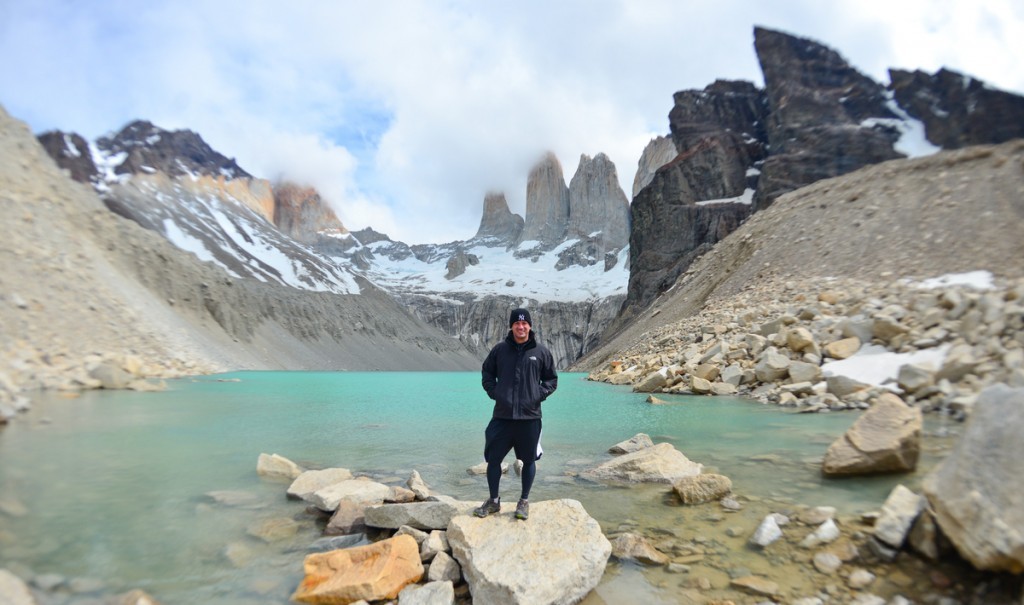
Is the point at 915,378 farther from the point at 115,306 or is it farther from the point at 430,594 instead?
the point at 115,306

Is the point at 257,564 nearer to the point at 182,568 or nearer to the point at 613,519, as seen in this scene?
the point at 182,568

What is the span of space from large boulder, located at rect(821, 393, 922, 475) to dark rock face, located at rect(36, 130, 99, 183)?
11991cm

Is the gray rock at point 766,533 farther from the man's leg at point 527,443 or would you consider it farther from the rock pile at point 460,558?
the man's leg at point 527,443

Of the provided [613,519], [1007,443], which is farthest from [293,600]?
[1007,443]

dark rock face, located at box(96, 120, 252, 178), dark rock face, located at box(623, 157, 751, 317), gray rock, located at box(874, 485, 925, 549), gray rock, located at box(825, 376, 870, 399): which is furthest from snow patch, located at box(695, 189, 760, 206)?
dark rock face, located at box(96, 120, 252, 178)

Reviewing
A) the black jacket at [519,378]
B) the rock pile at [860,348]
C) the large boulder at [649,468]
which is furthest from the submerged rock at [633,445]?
the rock pile at [860,348]

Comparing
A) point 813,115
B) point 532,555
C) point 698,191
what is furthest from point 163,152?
point 532,555

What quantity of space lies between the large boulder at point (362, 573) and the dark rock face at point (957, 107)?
77946mm

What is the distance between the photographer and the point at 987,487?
3486mm

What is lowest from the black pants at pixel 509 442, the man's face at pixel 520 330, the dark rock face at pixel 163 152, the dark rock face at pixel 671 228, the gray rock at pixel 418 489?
the gray rock at pixel 418 489

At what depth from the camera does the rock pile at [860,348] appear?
11242 mm

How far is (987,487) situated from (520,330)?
3.66 m

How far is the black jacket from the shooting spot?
5121mm

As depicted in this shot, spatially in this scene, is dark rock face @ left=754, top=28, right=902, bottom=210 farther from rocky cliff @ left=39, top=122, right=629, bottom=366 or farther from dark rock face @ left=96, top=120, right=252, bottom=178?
dark rock face @ left=96, top=120, right=252, bottom=178
